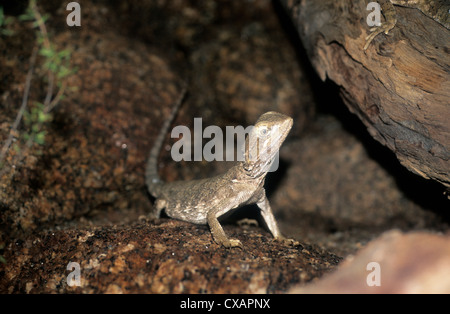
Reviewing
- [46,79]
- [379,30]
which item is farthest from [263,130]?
[46,79]

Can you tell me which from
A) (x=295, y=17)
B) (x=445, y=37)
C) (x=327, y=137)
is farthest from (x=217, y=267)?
(x=327, y=137)

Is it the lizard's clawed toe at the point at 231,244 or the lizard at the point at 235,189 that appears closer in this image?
the lizard's clawed toe at the point at 231,244

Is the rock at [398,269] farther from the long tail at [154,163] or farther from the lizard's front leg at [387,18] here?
the long tail at [154,163]

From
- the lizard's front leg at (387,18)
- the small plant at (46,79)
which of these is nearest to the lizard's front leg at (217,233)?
the small plant at (46,79)

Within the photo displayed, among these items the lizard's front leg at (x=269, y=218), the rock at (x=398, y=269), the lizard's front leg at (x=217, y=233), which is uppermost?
the rock at (x=398, y=269)

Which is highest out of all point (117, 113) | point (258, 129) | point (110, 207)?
point (258, 129)

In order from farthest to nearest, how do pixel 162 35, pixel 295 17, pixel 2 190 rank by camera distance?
pixel 162 35, pixel 295 17, pixel 2 190

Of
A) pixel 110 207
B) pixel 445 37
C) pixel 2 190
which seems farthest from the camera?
pixel 110 207
